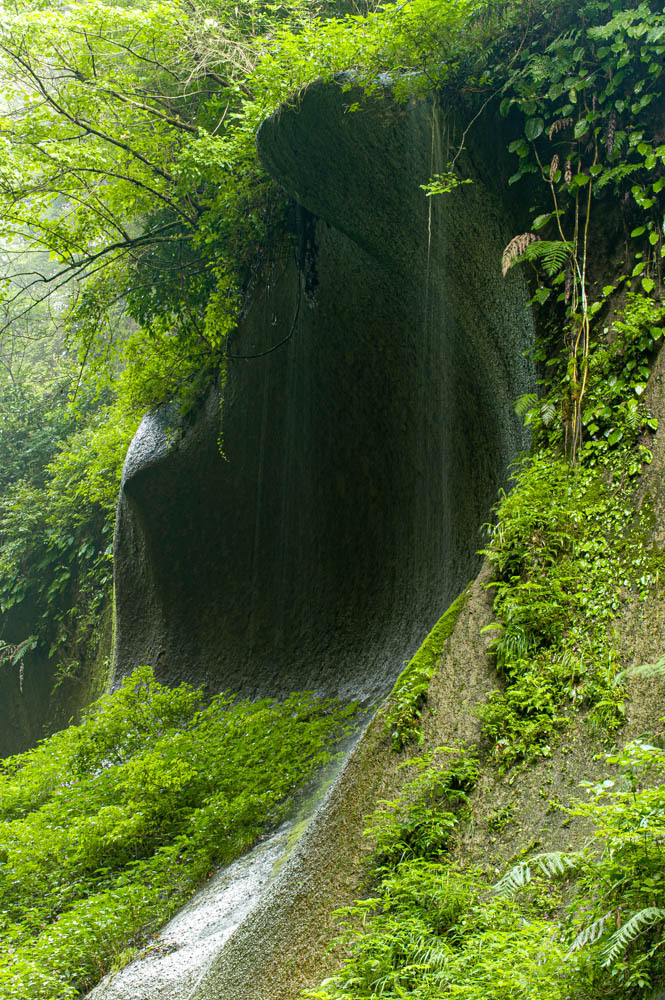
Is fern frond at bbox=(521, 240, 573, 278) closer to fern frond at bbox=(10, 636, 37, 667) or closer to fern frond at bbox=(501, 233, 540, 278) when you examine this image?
fern frond at bbox=(501, 233, 540, 278)

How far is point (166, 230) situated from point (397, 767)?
334 inches

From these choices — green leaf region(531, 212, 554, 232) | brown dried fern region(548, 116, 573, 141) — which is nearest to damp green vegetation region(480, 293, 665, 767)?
green leaf region(531, 212, 554, 232)

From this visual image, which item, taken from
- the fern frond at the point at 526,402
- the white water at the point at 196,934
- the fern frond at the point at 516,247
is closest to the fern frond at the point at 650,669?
the white water at the point at 196,934

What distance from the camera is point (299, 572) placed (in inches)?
388

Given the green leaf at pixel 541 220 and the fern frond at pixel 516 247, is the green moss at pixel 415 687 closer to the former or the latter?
the fern frond at pixel 516 247

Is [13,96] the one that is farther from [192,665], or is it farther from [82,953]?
[82,953]

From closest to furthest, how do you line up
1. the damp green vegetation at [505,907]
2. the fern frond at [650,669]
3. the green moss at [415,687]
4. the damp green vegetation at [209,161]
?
the damp green vegetation at [505,907] → the fern frond at [650,669] → the green moss at [415,687] → the damp green vegetation at [209,161]

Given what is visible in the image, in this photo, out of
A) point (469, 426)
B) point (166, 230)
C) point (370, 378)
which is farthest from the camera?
point (166, 230)

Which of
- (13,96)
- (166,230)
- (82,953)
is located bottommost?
(82,953)

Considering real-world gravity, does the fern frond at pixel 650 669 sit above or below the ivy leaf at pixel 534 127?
below

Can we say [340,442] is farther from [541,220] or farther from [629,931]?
[629,931]

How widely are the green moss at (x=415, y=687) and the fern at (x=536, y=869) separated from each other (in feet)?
3.97

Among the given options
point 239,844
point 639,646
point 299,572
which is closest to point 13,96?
point 299,572

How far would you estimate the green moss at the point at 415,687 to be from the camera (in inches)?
180
